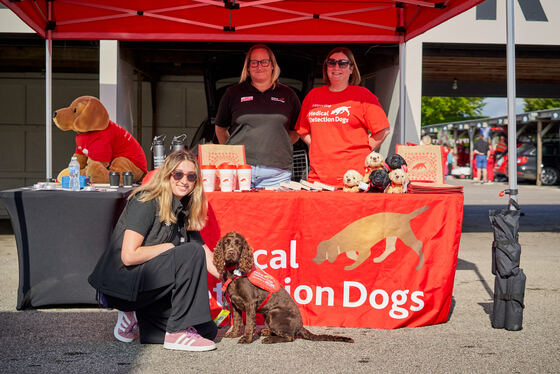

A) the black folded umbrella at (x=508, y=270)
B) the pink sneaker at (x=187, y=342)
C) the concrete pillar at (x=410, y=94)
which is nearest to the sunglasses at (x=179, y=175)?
the pink sneaker at (x=187, y=342)

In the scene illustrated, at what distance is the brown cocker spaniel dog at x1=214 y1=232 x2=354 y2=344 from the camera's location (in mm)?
3543

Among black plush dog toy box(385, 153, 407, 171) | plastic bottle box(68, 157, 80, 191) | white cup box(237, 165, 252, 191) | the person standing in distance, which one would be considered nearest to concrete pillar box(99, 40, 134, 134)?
plastic bottle box(68, 157, 80, 191)

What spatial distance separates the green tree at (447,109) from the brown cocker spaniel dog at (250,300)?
34.8 metres

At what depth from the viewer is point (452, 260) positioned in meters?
4.00

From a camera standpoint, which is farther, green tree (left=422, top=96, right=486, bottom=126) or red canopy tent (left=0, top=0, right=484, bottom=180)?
green tree (left=422, top=96, right=486, bottom=126)

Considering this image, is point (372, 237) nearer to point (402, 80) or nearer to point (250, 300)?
point (250, 300)

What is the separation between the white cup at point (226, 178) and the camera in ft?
13.4

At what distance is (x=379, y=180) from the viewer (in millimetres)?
4051

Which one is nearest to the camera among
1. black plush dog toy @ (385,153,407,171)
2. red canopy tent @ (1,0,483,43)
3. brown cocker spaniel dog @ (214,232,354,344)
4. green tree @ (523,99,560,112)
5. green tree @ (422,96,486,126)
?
brown cocker spaniel dog @ (214,232,354,344)

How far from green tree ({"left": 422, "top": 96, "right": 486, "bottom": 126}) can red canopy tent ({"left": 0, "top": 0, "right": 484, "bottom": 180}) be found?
32219mm

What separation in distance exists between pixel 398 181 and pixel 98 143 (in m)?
2.44

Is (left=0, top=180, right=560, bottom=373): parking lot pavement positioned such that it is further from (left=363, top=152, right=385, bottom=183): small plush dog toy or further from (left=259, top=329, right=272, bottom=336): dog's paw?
(left=363, top=152, right=385, bottom=183): small plush dog toy

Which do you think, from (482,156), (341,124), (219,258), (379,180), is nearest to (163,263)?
(219,258)

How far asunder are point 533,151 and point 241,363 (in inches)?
896
